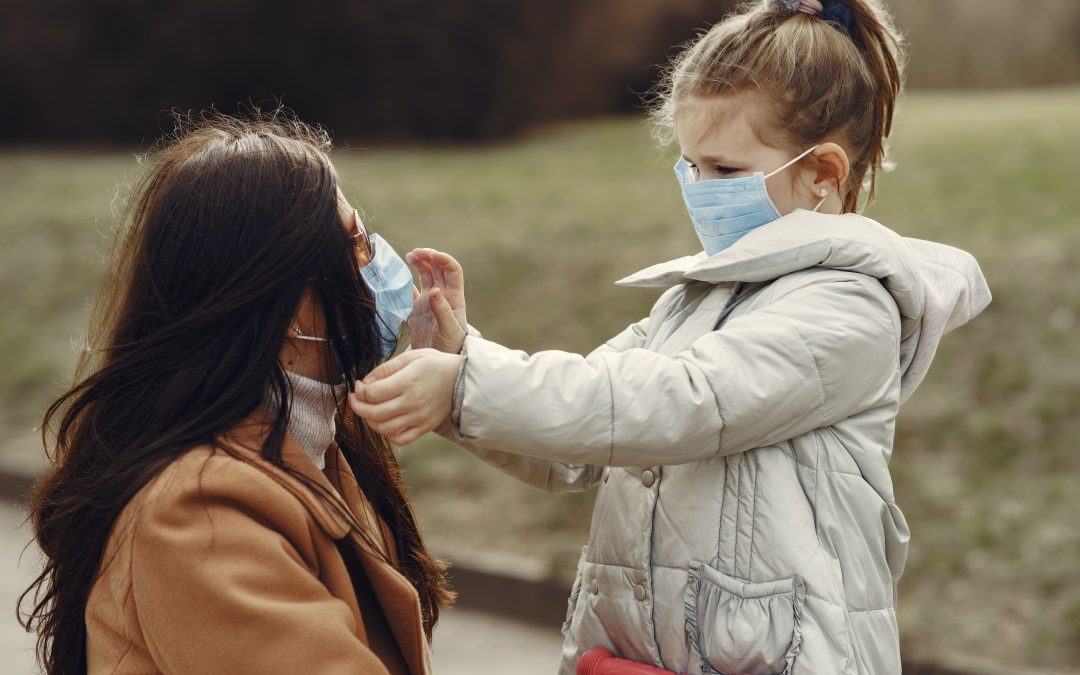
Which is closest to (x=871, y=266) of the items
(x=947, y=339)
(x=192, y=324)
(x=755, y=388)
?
(x=755, y=388)

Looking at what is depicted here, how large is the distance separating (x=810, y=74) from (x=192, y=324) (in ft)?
3.84

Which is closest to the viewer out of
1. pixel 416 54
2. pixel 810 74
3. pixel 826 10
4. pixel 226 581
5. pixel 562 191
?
pixel 226 581

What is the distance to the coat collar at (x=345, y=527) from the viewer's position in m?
1.94

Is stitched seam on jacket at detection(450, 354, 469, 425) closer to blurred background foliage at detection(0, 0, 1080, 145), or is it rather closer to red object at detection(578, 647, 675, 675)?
red object at detection(578, 647, 675, 675)

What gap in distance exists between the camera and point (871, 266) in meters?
2.12

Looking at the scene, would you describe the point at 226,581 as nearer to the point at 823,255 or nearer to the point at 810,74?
the point at 823,255

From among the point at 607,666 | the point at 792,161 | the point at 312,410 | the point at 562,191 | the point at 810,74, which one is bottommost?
the point at 562,191

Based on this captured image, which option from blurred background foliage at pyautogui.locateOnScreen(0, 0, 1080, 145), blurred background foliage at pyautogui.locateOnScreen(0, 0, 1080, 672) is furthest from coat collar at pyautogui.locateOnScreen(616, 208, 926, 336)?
blurred background foliage at pyautogui.locateOnScreen(0, 0, 1080, 145)

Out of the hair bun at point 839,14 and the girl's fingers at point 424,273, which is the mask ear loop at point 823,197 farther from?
the girl's fingers at point 424,273

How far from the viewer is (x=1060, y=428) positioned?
5.48 m

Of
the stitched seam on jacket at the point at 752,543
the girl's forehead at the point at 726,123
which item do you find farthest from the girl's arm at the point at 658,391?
the girl's forehead at the point at 726,123

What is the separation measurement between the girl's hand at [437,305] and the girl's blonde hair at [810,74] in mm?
536

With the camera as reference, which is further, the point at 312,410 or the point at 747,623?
the point at 312,410

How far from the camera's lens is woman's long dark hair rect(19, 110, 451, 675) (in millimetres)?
1967
